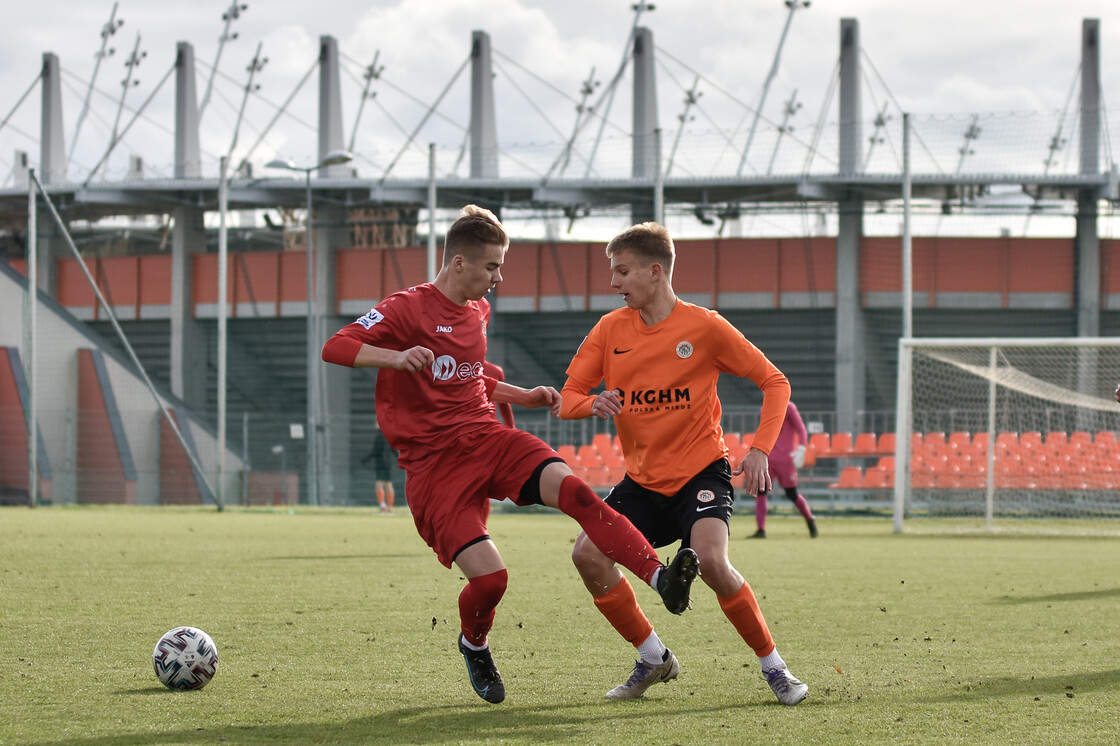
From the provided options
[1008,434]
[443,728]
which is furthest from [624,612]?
[1008,434]

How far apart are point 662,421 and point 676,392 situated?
0.13 metres

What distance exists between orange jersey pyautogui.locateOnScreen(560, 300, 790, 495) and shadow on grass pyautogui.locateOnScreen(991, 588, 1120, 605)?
3.86 metres

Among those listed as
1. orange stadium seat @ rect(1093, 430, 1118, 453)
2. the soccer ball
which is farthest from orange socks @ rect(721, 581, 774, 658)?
orange stadium seat @ rect(1093, 430, 1118, 453)

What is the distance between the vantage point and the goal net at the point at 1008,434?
1805 centimetres

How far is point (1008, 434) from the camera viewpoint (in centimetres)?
1931

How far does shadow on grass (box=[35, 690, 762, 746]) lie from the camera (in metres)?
3.87

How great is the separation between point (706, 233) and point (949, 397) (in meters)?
10.7

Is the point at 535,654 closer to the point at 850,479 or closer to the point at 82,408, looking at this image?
the point at 850,479

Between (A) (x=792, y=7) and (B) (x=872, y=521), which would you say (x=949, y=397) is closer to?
(B) (x=872, y=521)

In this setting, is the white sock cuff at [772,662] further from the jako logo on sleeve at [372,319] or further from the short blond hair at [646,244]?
the jako logo on sleeve at [372,319]

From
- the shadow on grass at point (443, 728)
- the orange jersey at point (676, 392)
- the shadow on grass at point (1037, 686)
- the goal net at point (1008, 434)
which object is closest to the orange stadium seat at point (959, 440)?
the goal net at point (1008, 434)

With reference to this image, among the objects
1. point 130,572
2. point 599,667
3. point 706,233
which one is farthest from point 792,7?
point 599,667

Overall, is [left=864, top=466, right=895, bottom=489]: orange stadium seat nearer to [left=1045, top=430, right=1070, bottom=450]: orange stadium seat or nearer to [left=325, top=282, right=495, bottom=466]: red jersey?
[left=1045, top=430, right=1070, bottom=450]: orange stadium seat

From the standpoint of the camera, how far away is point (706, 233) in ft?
97.9
